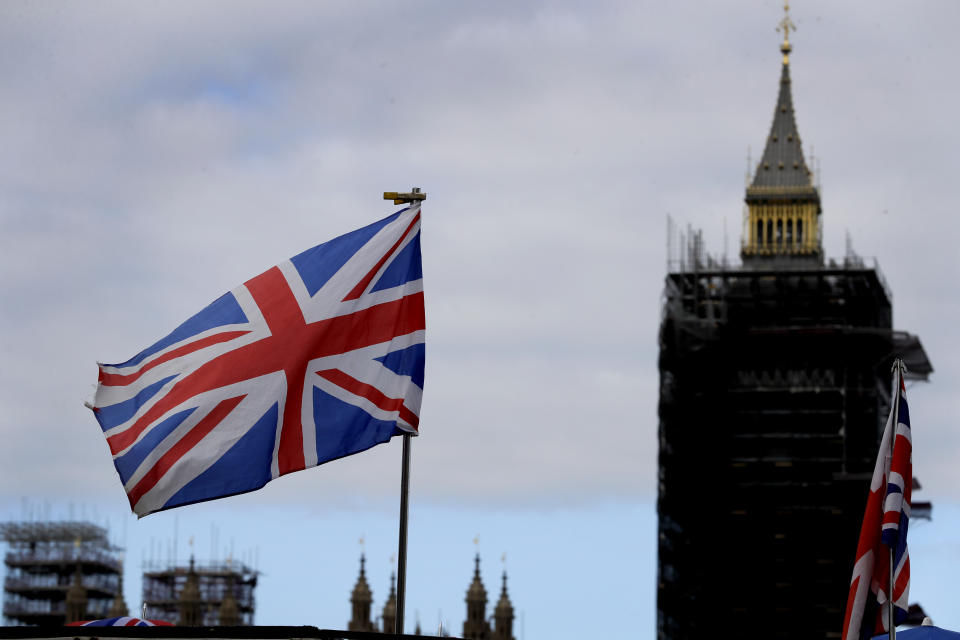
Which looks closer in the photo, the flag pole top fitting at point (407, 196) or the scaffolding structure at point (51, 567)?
the flag pole top fitting at point (407, 196)

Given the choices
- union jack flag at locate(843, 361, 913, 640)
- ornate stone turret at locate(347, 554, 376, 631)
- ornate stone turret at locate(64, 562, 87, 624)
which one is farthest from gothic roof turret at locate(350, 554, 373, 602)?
union jack flag at locate(843, 361, 913, 640)

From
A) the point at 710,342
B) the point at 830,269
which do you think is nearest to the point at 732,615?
the point at 710,342

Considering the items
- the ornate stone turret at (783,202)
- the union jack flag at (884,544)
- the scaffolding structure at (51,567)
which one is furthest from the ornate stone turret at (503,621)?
the union jack flag at (884,544)

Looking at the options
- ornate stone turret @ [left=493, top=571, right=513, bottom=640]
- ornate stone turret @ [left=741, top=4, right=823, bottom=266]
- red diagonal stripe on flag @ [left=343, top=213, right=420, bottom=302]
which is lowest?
ornate stone turret @ [left=493, top=571, right=513, bottom=640]

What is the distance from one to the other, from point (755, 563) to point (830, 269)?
796 inches

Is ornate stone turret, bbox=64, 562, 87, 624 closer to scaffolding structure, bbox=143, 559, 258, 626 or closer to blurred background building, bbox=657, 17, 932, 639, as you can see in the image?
scaffolding structure, bbox=143, 559, 258, 626

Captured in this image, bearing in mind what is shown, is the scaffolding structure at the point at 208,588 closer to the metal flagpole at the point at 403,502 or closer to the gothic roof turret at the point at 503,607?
Result: the gothic roof turret at the point at 503,607

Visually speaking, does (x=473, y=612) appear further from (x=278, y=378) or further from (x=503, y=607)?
(x=278, y=378)

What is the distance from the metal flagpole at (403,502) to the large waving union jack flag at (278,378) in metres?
0.17

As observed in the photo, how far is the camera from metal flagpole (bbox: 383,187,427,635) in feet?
67.6

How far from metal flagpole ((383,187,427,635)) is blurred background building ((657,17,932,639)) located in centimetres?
9122

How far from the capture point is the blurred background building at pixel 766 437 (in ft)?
369

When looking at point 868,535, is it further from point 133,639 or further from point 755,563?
point 755,563

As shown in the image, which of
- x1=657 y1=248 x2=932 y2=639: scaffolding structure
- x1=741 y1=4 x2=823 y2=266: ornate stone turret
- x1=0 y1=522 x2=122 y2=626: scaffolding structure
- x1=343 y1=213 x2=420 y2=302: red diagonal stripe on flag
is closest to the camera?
x1=343 y1=213 x2=420 y2=302: red diagonal stripe on flag
